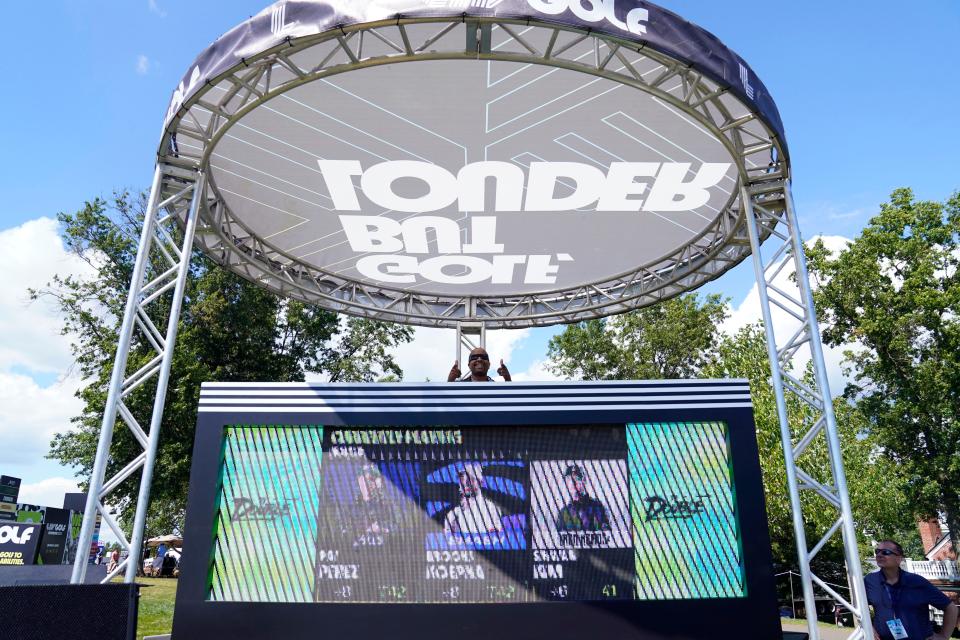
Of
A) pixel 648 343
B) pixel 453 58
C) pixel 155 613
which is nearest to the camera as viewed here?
pixel 453 58

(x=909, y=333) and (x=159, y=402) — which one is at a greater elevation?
(x=909, y=333)

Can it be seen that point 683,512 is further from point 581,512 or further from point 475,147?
point 475,147

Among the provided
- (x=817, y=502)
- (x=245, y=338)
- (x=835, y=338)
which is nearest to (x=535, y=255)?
(x=817, y=502)

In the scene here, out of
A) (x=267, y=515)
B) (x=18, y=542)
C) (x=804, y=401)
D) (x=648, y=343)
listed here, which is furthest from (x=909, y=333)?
(x=18, y=542)

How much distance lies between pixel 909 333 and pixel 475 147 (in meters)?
25.3

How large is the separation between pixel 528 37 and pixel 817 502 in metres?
19.9

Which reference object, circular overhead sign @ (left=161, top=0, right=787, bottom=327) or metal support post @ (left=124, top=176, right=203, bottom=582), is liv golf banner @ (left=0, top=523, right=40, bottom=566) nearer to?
circular overhead sign @ (left=161, top=0, right=787, bottom=327)

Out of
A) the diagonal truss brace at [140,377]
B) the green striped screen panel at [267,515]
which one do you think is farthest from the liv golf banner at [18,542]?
the green striped screen panel at [267,515]

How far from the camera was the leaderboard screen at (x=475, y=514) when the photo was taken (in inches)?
248

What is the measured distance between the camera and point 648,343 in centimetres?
3534

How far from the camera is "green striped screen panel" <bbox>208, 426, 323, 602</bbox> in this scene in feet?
20.9

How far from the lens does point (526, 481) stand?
659cm

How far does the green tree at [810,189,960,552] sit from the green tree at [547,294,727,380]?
704 cm

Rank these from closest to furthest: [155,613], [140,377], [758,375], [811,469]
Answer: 1. [140,377]
2. [155,613]
3. [811,469]
4. [758,375]
